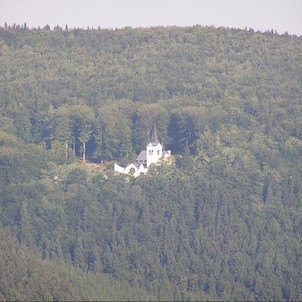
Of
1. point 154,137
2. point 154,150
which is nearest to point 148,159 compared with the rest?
point 154,150

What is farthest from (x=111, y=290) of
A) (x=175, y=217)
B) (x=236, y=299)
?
(x=175, y=217)

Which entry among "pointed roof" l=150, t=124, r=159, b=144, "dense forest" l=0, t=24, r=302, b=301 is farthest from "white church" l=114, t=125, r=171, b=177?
"dense forest" l=0, t=24, r=302, b=301

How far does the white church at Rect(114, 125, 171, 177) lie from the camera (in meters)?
155

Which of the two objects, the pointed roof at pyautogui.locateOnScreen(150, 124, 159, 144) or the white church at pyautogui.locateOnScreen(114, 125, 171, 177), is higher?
the pointed roof at pyautogui.locateOnScreen(150, 124, 159, 144)

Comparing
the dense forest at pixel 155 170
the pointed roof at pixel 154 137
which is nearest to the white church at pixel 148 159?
the pointed roof at pixel 154 137

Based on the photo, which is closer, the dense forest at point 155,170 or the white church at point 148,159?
the dense forest at point 155,170

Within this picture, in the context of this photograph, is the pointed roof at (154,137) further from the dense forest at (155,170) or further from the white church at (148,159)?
the dense forest at (155,170)

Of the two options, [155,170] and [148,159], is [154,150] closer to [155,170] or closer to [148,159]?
[148,159]

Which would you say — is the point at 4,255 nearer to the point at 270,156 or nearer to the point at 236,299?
the point at 236,299

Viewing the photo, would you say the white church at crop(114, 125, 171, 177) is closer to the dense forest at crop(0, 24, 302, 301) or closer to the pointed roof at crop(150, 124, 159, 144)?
the pointed roof at crop(150, 124, 159, 144)

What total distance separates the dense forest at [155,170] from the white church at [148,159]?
85 centimetres

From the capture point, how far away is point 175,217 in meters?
151

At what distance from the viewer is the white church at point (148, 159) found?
155m

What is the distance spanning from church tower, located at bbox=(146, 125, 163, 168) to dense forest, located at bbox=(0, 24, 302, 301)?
1.25 metres
